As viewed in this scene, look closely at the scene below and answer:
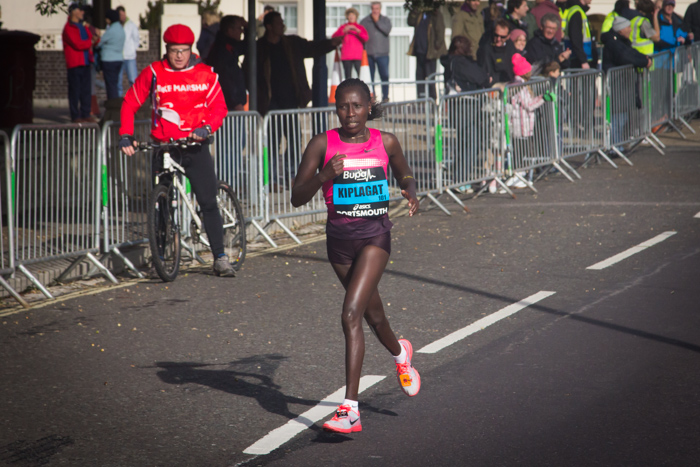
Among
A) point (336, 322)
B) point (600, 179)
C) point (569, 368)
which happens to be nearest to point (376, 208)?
point (569, 368)

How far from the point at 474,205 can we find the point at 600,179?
105 inches

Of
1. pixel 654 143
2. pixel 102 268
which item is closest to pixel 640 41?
pixel 654 143

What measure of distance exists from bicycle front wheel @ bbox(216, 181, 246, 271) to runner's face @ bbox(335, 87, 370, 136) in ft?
14.2

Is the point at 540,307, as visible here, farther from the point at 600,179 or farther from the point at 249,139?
the point at 600,179

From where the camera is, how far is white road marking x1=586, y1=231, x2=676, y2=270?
9078mm

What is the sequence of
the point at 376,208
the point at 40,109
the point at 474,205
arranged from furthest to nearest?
the point at 40,109, the point at 474,205, the point at 376,208

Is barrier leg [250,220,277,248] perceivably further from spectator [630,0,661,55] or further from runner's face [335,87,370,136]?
spectator [630,0,661,55]

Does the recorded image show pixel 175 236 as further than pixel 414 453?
Yes

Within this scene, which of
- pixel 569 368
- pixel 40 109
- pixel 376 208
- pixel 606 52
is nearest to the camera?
pixel 376 208

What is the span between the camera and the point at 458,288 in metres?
8.35

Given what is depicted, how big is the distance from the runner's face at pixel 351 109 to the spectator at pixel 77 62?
14771 millimetres

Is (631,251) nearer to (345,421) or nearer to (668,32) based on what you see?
(345,421)

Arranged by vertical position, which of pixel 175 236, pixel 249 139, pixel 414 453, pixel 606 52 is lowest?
pixel 414 453

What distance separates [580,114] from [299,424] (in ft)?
35.9
